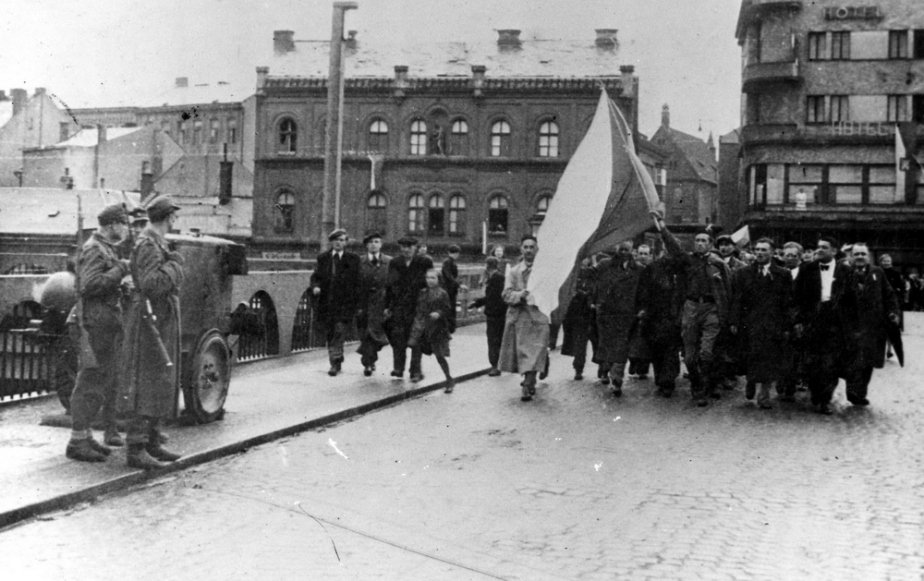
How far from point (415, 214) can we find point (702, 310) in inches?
1627

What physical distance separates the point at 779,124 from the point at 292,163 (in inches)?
982

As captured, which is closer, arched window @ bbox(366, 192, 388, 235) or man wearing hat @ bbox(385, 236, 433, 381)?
man wearing hat @ bbox(385, 236, 433, 381)

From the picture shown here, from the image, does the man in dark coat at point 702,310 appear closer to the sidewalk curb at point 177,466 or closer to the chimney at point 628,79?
the sidewalk curb at point 177,466

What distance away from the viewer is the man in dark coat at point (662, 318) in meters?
12.6

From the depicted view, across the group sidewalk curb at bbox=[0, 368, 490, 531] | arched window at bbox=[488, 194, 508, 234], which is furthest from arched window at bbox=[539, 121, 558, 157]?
sidewalk curb at bbox=[0, 368, 490, 531]

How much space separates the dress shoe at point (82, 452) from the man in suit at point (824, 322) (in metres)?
7.88

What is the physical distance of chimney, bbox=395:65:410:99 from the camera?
5244 centimetres

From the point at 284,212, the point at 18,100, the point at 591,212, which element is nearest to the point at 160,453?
the point at 591,212

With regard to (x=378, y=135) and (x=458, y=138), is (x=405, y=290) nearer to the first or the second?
(x=458, y=138)

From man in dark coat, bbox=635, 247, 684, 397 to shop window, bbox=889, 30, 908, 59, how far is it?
4332cm

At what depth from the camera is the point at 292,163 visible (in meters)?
53.5

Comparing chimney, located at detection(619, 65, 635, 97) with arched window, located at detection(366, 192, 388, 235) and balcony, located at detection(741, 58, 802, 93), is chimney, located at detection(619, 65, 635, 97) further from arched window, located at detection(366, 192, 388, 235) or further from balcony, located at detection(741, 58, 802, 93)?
arched window, located at detection(366, 192, 388, 235)

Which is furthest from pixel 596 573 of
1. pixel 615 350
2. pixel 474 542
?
pixel 615 350

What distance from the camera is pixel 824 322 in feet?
39.7
